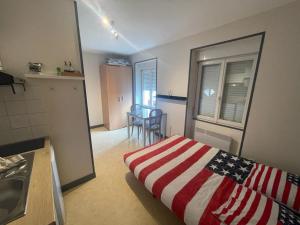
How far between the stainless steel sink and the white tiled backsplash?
0.55m

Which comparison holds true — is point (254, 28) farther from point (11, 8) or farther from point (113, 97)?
point (113, 97)

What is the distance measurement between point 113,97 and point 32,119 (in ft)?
8.37

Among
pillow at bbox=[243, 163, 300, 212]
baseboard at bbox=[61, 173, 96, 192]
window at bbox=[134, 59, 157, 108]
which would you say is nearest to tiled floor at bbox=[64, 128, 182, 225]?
baseboard at bbox=[61, 173, 96, 192]

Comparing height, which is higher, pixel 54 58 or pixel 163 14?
pixel 163 14

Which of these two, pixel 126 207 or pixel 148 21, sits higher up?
pixel 148 21

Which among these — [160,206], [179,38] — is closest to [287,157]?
[160,206]

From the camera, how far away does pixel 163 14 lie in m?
1.77

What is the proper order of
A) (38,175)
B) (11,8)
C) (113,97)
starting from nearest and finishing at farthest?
(38,175) < (11,8) < (113,97)

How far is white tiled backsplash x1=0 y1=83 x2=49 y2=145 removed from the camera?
1.33 m

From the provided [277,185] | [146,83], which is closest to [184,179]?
[277,185]

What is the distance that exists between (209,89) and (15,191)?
9.73 feet

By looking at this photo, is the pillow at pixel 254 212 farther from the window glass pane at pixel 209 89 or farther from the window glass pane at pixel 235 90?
the window glass pane at pixel 209 89

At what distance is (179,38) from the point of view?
8.75ft

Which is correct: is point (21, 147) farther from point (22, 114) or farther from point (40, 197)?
point (40, 197)
